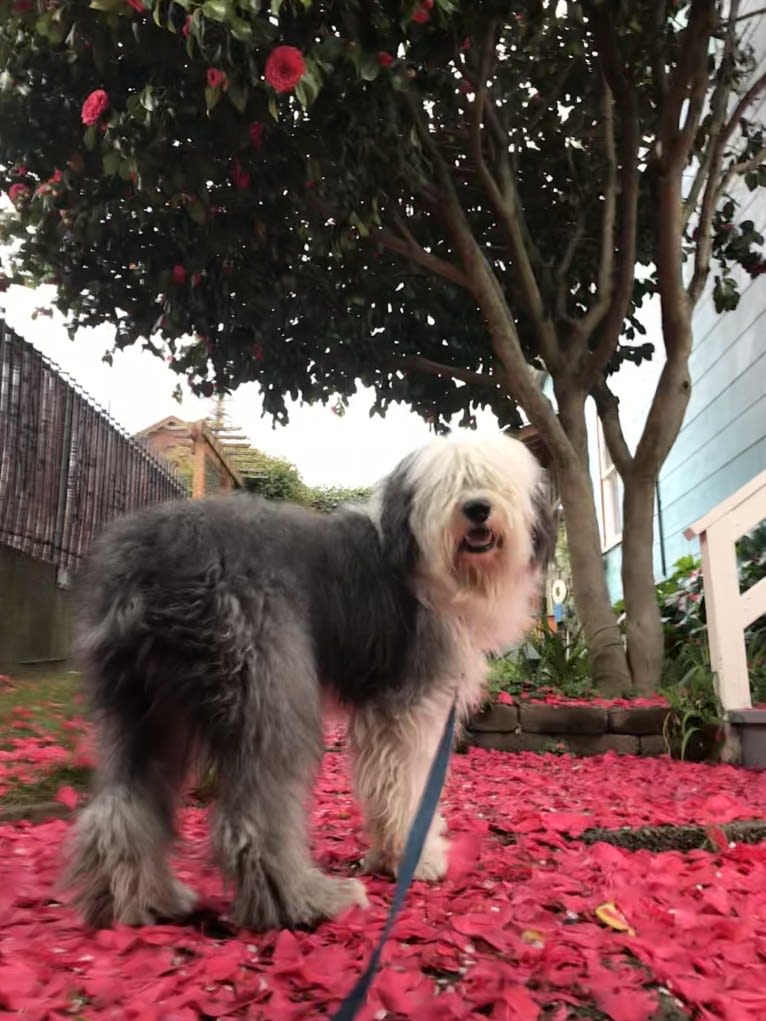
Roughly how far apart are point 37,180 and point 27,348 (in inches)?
54.0

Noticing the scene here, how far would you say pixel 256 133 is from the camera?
5.21 meters

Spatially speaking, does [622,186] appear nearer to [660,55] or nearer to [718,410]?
[660,55]

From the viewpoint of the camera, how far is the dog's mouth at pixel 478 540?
2.74 metres

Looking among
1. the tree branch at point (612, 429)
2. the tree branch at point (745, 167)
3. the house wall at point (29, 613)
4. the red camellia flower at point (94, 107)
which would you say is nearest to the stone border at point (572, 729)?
the tree branch at point (612, 429)

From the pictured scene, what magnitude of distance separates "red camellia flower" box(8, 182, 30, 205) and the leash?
18.1 ft

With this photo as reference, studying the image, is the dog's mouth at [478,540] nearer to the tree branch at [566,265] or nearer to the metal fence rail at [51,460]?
the metal fence rail at [51,460]

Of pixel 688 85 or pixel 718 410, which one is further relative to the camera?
pixel 718 410

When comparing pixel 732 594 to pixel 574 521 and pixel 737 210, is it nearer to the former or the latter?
pixel 574 521

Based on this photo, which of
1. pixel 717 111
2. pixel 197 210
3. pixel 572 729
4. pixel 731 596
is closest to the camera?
pixel 731 596

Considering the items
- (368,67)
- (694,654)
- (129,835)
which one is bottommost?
(129,835)

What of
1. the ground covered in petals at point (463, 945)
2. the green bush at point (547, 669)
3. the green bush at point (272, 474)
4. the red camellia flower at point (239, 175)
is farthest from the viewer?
the green bush at point (272, 474)

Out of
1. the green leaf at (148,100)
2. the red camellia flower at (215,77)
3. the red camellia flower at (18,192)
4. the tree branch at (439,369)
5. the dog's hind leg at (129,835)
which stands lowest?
the dog's hind leg at (129,835)

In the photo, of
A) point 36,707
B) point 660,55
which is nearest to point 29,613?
point 36,707

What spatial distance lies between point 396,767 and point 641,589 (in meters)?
4.51
